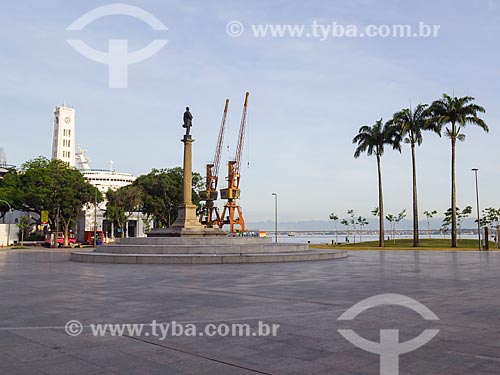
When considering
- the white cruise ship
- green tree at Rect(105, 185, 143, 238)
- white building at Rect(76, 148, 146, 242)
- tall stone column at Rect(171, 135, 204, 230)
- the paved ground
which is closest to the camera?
the paved ground

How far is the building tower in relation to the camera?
133 meters

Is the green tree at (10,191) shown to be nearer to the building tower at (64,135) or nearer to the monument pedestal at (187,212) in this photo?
the monument pedestal at (187,212)

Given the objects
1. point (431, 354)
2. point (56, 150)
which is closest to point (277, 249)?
point (431, 354)

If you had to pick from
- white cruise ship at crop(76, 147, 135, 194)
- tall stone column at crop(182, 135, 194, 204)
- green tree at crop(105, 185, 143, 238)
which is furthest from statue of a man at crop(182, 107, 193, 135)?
white cruise ship at crop(76, 147, 135, 194)

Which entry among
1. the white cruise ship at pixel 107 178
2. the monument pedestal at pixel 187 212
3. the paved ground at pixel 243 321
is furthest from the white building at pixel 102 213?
the paved ground at pixel 243 321

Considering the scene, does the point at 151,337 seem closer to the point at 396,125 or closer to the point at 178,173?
the point at 396,125

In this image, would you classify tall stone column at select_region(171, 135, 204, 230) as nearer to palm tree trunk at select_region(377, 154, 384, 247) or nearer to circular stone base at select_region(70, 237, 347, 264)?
circular stone base at select_region(70, 237, 347, 264)

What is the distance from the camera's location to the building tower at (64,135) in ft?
438

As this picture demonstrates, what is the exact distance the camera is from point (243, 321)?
836 centimetres

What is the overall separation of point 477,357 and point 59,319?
686cm

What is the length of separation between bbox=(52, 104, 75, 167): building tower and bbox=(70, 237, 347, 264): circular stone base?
368 ft

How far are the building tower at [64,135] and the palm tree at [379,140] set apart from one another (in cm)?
10204

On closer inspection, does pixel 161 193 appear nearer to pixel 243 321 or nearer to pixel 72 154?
pixel 243 321

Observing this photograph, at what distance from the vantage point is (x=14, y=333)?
7.39 m
